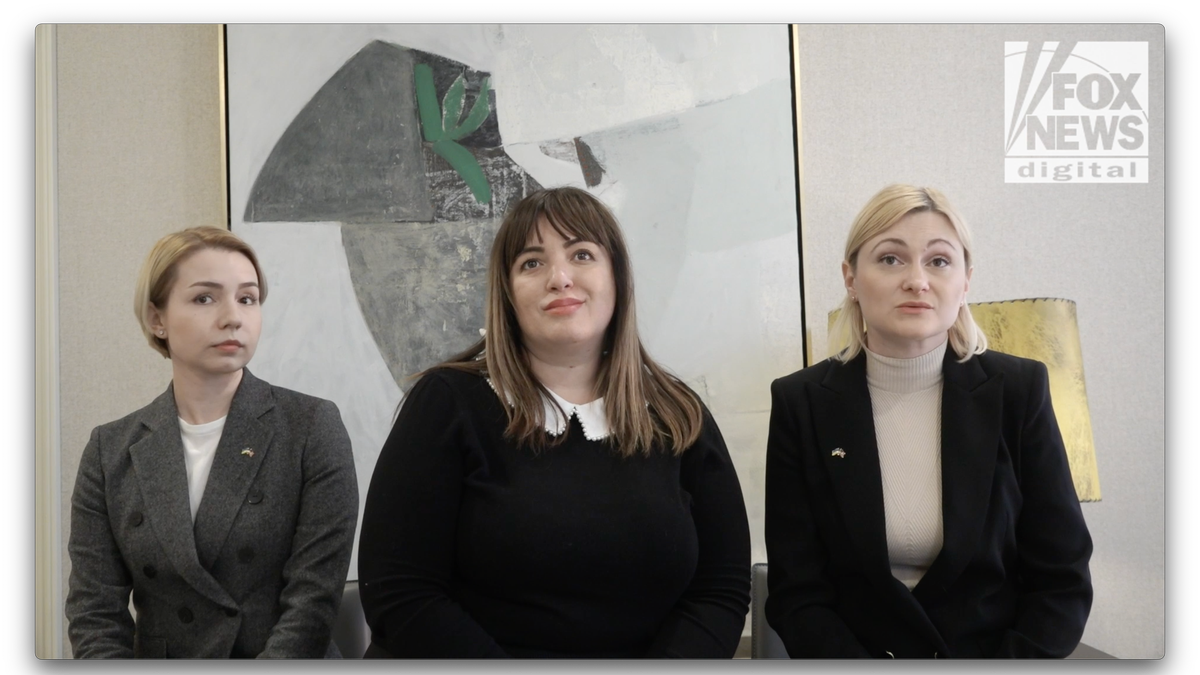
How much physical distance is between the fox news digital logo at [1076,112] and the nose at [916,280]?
3.11ft

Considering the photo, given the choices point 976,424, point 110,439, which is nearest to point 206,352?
point 110,439

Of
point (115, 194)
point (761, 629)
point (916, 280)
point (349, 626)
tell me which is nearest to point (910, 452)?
point (916, 280)

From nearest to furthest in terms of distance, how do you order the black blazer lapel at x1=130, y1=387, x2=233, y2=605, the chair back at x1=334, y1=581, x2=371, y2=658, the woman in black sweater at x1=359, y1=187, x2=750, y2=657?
the woman in black sweater at x1=359, y1=187, x2=750, y2=657
the black blazer lapel at x1=130, y1=387, x2=233, y2=605
the chair back at x1=334, y1=581, x2=371, y2=658

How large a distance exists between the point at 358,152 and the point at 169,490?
0.99 metres

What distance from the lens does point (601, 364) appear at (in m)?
1.56

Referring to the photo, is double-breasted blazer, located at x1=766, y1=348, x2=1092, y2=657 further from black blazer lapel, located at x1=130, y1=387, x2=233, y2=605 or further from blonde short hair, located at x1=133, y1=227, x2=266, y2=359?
blonde short hair, located at x1=133, y1=227, x2=266, y2=359

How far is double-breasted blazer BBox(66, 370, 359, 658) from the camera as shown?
4.90ft

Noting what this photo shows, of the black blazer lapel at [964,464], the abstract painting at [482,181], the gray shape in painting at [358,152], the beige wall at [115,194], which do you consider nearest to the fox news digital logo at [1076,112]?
the abstract painting at [482,181]

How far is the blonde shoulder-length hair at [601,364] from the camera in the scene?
146cm

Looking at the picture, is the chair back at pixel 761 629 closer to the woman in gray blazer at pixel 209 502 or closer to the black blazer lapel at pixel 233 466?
the woman in gray blazer at pixel 209 502

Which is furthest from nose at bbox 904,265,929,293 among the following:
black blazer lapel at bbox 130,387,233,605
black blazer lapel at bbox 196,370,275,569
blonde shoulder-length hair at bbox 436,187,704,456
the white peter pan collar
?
black blazer lapel at bbox 130,387,233,605

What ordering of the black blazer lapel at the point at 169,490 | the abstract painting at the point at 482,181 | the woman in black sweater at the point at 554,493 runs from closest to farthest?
the woman in black sweater at the point at 554,493, the black blazer lapel at the point at 169,490, the abstract painting at the point at 482,181

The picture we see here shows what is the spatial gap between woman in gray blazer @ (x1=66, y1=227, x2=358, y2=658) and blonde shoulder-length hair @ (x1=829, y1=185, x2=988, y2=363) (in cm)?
94
